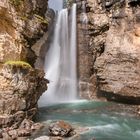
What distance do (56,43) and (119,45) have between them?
27.3 feet

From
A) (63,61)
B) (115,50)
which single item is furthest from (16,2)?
(63,61)

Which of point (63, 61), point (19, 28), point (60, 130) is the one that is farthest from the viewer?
point (63, 61)

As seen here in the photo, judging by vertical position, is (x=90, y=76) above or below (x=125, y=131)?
above

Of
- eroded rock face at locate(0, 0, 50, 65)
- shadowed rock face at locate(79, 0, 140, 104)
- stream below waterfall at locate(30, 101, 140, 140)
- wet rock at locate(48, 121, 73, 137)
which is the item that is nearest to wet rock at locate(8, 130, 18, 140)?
stream below waterfall at locate(30, 101, 140, 140)

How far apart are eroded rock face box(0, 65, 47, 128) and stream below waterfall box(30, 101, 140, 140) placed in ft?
5.22

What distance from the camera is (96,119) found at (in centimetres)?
2025

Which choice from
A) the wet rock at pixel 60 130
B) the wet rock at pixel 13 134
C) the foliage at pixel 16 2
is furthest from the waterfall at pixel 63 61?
the wet rock at pixel 13 134

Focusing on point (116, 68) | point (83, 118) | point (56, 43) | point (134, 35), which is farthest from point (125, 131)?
point (56, 43)

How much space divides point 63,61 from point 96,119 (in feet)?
42.0

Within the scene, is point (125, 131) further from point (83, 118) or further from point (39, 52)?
point (39, 52)

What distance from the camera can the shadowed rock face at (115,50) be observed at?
84.9ft

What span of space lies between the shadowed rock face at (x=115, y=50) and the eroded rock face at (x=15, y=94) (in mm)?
10669

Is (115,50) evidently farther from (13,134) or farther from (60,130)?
(13,134)

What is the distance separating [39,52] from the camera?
Result: 33312mm
